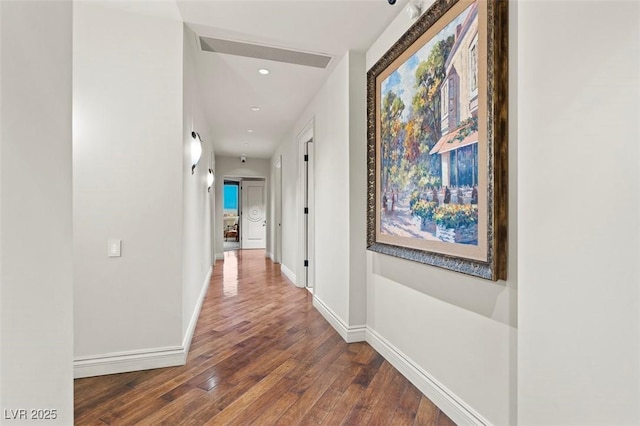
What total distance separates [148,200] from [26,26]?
188 centimetres

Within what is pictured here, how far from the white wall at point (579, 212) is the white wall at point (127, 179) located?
2.20 meters

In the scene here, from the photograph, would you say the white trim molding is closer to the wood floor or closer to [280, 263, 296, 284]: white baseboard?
[280, 263, 296, 284]: white baseboard

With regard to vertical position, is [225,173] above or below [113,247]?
above

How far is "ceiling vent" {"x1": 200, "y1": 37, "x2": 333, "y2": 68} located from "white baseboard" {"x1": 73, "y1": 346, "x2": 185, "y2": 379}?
8.09ft

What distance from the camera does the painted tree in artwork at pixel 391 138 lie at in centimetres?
234

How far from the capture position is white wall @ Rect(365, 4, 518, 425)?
148 cm

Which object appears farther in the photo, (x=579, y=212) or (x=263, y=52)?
(x=263, y=52)

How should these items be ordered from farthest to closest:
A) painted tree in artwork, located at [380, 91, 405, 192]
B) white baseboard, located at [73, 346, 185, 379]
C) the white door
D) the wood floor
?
the white door < painted tree in artwork, located at [380, 91, 405, 192] < white baseboard, located at [73, 346, 185, 379] < the wood floor

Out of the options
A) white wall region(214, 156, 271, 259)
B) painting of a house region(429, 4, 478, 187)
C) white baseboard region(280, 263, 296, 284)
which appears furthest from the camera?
white wall region(214, 156, 271, 259)

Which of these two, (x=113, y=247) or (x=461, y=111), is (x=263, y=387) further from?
(x=461, y=111)

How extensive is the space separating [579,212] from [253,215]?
986 centimetres

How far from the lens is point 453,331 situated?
182cm

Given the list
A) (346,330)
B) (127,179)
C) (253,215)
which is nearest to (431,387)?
(346,330)

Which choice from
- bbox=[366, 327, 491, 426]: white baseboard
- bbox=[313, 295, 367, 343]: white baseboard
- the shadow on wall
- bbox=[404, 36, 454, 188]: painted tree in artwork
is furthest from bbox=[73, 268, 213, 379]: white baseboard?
bbox=[404, 36, 454, 188]: painted tree in artwork
